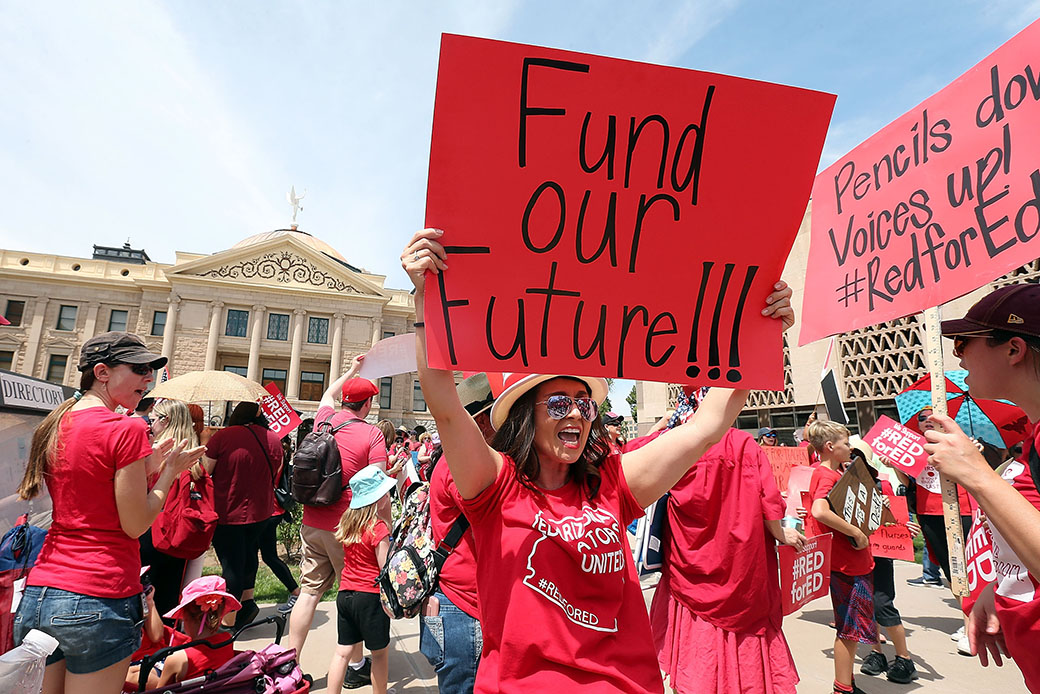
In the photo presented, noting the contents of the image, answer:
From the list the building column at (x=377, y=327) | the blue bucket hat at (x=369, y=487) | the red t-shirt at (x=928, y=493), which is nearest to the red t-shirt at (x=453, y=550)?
the blue bucket hat at (x=369, y=487)

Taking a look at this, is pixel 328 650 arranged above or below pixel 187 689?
below

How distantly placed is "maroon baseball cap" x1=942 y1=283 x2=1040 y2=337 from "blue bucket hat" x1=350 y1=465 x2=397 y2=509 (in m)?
3.12

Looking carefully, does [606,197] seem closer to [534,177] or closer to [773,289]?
[534,177]

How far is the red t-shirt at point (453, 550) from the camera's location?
2.30 m

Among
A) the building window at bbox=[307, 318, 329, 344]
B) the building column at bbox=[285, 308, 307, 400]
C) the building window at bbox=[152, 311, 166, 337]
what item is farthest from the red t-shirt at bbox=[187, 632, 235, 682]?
the building window at bbox=[152, 311, 166, 337]

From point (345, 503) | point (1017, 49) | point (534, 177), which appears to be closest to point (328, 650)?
point (345, 503)

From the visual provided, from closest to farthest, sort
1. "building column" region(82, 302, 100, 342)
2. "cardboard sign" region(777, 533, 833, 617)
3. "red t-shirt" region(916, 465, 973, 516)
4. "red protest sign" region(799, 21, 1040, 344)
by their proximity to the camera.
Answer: "red protest sign" region(799, 21, 1040, 344)
"cardboard sign" region(777, 533, 833, 617)
"red t-shirt" region(916, 465, 973, 516)
"building column" region(82, 302, 100, 342)

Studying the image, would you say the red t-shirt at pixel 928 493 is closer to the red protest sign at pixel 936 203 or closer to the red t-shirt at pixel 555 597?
the red protest sign at pixel 936 203

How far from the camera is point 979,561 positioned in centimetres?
186

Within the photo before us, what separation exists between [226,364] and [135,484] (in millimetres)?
42414

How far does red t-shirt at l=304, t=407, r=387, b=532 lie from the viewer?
4188mm

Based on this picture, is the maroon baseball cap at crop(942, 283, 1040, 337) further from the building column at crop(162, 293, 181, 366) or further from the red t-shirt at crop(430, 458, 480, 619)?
the building column at crop(162, 293, 181, 366)

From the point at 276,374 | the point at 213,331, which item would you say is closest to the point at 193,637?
the point at 213,331

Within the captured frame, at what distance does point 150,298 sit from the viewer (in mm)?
39125
